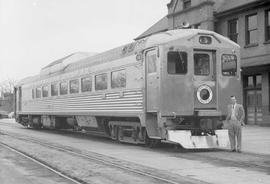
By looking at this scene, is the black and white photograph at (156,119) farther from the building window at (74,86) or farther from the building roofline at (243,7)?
the building roofline at (243,7)

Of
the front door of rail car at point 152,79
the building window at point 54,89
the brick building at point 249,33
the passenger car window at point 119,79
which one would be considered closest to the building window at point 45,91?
the building window at point 54,89

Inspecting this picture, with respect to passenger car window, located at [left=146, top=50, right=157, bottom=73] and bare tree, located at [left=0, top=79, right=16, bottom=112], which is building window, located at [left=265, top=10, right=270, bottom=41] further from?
bare tree, located at [left=0, top=79, right=16, bottom=112]

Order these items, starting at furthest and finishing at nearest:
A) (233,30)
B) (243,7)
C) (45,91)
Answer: (233,30)
(243,7)
(45,91)

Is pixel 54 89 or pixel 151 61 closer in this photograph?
pixel 151 61

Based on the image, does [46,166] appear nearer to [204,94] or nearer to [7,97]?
[204,94]

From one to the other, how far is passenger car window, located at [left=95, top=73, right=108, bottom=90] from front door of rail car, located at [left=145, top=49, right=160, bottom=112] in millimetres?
3231

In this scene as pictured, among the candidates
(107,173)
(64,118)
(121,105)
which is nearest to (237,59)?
(121,105)

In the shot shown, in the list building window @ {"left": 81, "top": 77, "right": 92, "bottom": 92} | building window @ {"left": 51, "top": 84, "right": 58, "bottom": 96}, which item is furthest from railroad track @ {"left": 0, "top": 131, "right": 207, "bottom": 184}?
building window @ {"left": 51, "top": 84, "right": 58, "bottom": 96}

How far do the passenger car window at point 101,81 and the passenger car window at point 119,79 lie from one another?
603 mm

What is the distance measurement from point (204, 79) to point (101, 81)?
4.89 metres

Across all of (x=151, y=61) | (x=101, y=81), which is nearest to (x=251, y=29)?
(x=101, y=81)

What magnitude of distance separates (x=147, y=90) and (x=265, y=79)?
1516 cm

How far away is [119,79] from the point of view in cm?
1730

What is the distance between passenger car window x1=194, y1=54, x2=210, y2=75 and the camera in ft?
50.3
